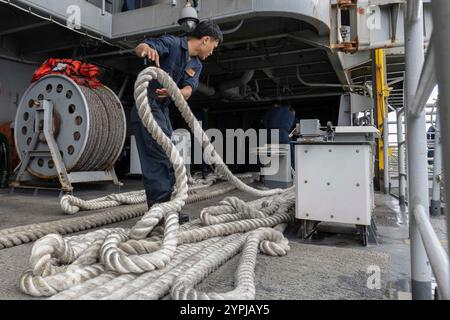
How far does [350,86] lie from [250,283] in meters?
→ 7.18

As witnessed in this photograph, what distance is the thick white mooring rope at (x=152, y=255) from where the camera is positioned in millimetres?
1142

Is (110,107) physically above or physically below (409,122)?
above

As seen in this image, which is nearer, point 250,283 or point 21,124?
point 250,283

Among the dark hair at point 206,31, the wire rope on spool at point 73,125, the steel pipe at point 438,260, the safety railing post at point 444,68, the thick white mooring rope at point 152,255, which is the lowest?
the thick white mooring rope at point 152,255

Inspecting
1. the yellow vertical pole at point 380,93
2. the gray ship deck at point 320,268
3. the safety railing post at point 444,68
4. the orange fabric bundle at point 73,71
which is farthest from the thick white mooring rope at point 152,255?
the yellow vertical pole at point 380,93

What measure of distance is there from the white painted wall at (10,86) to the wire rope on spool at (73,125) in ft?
4.20

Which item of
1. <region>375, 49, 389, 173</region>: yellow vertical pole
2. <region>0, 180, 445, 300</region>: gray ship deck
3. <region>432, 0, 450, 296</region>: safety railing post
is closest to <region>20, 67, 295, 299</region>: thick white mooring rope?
<region>0, 180, 445, 300</region>: gray ship deck

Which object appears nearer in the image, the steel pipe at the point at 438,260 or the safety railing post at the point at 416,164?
the steel pipe at the point at 438,260

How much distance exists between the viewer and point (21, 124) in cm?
425

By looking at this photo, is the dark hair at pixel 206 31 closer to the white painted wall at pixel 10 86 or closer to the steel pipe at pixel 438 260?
the steel pipe at pixel 438 260

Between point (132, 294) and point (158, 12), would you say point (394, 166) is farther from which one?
point (132, 294)

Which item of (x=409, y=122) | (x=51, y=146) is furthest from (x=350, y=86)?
(x=409, y=122)
